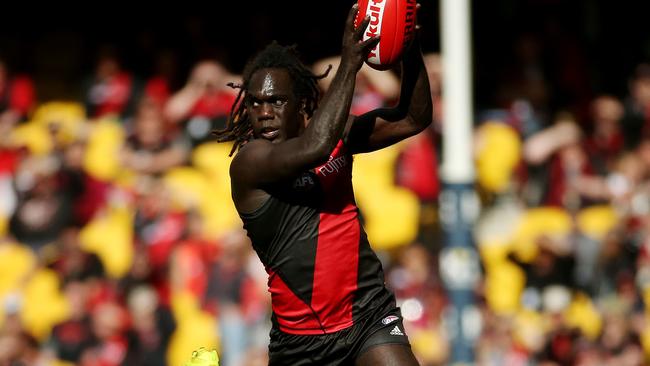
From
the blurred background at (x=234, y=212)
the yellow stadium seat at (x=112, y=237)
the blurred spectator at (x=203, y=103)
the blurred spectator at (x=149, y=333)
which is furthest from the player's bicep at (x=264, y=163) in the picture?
the blurred spectator at (x=203, y=103)

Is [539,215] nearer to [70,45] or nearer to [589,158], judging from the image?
[589,158]

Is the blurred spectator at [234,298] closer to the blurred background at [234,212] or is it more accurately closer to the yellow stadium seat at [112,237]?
the blurred background at [234,212]

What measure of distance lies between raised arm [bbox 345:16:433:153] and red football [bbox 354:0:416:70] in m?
0.31

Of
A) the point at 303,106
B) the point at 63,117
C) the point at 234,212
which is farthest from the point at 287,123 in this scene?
the point at 63,117

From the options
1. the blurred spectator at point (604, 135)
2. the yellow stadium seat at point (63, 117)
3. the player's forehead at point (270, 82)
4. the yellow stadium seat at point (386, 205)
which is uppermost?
the player's forehead at point (270, 82)

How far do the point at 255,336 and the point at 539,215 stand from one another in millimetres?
2619

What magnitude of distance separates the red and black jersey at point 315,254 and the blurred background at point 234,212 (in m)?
4.03

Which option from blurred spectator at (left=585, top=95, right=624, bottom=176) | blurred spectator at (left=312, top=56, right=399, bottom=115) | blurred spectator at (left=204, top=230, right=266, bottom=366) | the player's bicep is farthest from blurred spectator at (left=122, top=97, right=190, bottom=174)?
the player's bicep

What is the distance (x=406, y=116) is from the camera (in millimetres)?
5594

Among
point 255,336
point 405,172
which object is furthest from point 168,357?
point 405,172

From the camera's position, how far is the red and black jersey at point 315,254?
5.20 metres

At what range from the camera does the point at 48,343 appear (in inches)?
405

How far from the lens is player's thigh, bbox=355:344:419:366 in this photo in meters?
5.03

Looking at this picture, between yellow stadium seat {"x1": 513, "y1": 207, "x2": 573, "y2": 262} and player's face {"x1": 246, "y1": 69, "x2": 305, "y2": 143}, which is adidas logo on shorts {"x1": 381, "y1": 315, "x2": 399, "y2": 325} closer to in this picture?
player's face {"x1": 246, "y1": 69, "x2": 305, "y2": 143}
